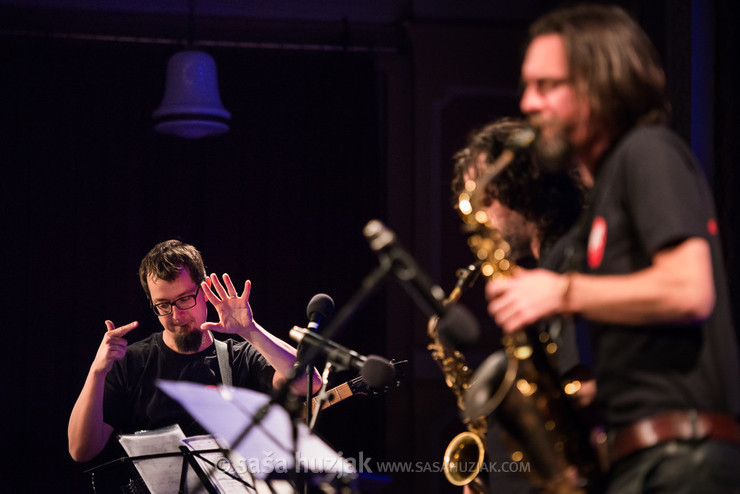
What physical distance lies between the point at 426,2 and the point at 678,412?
5.54m

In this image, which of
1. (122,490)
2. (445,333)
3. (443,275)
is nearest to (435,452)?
(443,275)

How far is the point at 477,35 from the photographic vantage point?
21.4ft

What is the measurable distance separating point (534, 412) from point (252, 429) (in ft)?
2.30

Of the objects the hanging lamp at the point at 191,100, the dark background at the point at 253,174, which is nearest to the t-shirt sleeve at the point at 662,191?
the hanging lamp at the point at 191,100

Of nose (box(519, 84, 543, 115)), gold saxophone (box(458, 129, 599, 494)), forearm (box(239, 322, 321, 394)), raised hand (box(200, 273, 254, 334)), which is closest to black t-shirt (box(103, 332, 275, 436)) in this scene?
forearm (box(239, 322, 321, 394))

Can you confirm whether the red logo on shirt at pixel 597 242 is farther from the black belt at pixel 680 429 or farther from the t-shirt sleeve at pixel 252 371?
the t-shirt sleeve at pixel 252 371

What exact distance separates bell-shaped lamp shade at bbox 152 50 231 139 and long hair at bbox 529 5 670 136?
3867 millimetres

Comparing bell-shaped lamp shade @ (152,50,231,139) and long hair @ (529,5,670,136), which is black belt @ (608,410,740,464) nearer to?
long hair @ (529,5,670,136)

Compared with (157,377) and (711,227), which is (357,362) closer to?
(711,227)

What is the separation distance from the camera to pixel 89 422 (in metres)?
3.71

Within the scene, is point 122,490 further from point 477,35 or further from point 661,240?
point 477,35

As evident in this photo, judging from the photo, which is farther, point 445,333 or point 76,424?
point 76,424

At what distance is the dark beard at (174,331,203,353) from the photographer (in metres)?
3.98

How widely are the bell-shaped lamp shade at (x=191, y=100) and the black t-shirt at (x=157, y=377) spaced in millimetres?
1696
